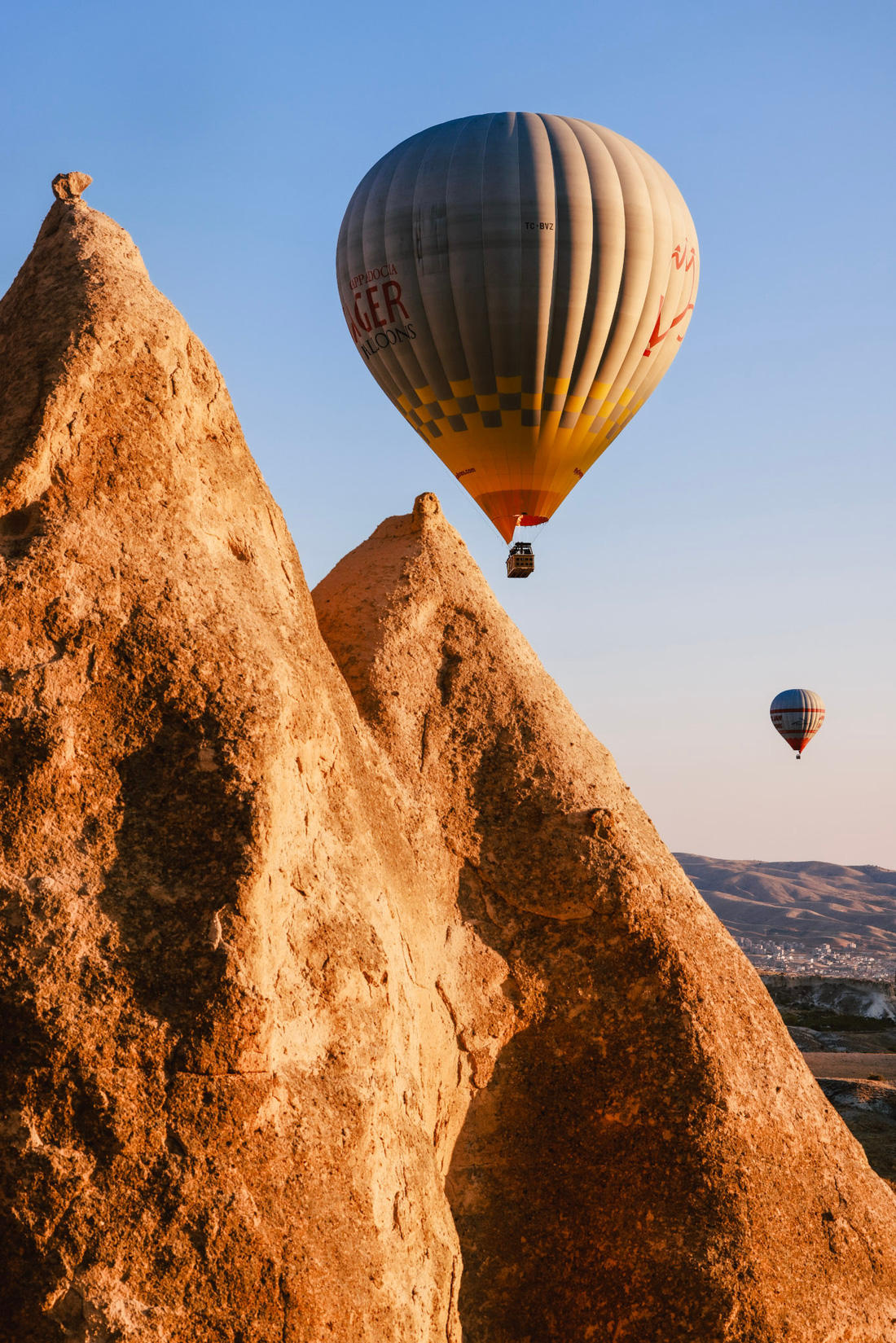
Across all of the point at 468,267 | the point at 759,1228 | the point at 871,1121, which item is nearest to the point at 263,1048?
the point at 759,1228

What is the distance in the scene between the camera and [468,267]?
21.5 metres

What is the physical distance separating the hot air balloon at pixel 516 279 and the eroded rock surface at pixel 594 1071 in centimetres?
1231

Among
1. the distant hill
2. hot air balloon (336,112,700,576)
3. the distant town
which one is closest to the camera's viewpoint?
hot air balloon (336,112,700,576)

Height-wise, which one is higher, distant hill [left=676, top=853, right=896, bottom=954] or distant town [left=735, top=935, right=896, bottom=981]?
distant hill [left=676, top=853, right=896, bottom=954]

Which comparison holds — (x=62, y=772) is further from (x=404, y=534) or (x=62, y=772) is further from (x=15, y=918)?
(x=404, y=534)

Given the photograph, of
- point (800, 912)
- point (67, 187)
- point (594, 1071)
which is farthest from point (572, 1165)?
point (800, 912)

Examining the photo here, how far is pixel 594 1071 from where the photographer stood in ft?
31.1

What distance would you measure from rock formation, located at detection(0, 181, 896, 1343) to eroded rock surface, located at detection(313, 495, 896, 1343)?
1.0 inches

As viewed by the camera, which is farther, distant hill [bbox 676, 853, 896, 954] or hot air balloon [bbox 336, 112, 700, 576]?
distant hill [bbox 676, 853, 896, 954]

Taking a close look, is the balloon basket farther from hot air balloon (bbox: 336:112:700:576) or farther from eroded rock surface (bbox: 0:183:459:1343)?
eroded rock surface (bbox: 0:183:459:1343)

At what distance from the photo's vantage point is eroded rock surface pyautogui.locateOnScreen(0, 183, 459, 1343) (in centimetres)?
664

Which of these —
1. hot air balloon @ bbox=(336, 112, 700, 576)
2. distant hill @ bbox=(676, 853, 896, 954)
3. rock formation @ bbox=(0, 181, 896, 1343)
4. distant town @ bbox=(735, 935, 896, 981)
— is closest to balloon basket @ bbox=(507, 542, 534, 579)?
hot air balloon @ bbox=(336, 112, 700, 576)

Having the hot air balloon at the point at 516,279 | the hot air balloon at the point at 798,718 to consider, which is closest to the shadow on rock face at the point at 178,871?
the hot air balloon at the point at 516,279

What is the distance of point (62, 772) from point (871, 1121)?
787 inches
